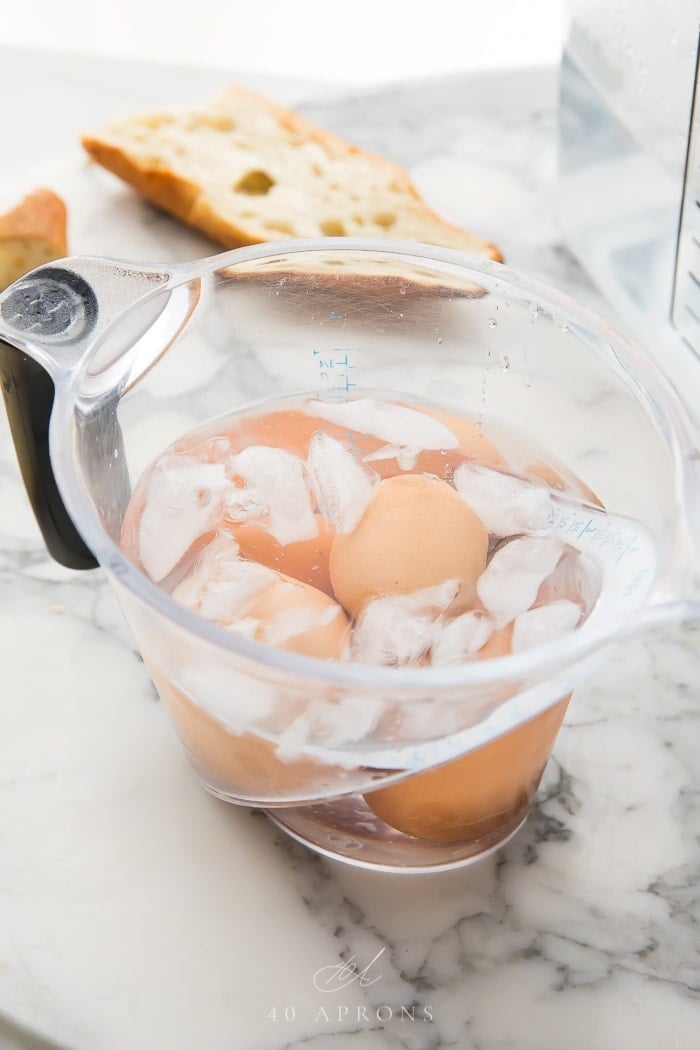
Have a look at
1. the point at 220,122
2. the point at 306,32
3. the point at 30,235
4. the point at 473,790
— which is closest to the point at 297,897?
the point at 473,790

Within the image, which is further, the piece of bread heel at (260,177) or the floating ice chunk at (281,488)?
the piece of bread heel at (260,177)

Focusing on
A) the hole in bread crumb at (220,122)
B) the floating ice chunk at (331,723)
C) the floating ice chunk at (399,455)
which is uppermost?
the hole in bread crumb at (220,122)

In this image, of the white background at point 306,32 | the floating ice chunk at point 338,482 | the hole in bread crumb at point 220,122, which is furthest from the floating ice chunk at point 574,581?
the white background at point 306,32

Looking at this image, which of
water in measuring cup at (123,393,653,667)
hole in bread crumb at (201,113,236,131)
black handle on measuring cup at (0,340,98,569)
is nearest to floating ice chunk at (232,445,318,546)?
water in measuring cup at (123,393,653,667)

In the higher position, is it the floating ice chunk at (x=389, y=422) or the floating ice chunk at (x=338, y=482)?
the floating ice chunk at (x=389, y=422)

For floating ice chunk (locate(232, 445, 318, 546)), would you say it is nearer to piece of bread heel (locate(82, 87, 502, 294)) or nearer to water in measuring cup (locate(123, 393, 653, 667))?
water in measuring cup (locate(123, 393, 653, 667))

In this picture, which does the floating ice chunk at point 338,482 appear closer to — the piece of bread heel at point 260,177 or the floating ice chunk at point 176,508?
the floating ice chunk at point 176,508

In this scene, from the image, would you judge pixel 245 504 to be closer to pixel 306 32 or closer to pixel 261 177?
pixel 261 177
